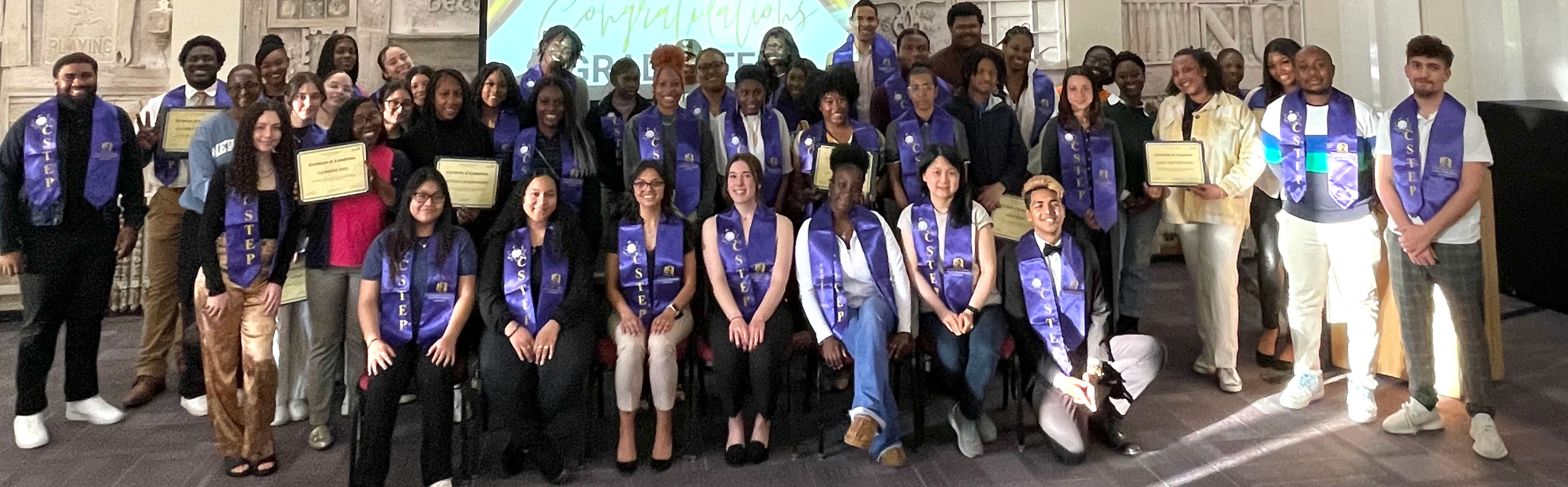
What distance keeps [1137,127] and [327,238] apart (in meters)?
3.55

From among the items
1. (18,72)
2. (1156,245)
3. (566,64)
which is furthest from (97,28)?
(1156,245)

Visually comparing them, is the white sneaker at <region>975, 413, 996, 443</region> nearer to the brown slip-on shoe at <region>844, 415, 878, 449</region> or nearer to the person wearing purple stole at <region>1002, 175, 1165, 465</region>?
the person wearing purple stole at <region>1002, 175, 1165, 465</region>

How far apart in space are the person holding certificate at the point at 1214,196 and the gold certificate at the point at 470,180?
2.82m

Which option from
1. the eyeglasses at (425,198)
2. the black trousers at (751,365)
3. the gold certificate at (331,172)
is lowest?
the black trousers at (751,365)

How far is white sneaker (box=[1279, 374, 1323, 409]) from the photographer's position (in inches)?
152

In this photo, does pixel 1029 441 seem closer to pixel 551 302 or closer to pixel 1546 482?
pixel 1546 482

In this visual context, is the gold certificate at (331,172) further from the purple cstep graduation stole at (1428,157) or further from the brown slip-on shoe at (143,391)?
the purple cstep graduation stole at (1428,157)

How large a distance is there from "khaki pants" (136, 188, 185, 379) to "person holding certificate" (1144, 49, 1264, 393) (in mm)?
4370

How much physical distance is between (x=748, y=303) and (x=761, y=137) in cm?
97

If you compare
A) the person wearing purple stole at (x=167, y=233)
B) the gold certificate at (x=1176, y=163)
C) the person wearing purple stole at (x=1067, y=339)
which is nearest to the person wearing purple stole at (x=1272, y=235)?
the gold certificate at (x=1176, y=163)

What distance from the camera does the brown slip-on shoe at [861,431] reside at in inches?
127

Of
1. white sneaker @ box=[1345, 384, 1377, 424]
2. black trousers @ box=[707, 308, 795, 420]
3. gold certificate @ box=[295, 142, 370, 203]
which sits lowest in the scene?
white sneaker @ box=[1345, 384, 1377, 424]

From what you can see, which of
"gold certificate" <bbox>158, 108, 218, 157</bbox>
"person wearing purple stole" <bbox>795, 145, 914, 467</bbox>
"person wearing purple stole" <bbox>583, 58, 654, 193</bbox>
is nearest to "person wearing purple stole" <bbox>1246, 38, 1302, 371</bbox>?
"person wearing purple stole" <bbox>795, 145, 914, 467</bbox>

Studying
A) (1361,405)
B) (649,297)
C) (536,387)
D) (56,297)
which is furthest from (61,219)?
(1361,405)
